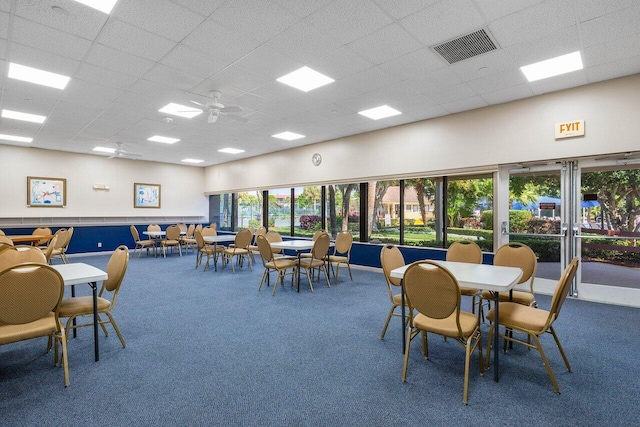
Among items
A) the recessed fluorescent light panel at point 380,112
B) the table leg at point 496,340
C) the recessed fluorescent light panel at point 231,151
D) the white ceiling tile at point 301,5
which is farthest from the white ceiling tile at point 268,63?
the recessed fluorescent light panel at point 231,151

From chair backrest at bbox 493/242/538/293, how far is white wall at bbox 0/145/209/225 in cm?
1058

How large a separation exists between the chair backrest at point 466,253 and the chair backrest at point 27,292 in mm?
3933

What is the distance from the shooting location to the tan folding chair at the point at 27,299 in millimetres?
2090

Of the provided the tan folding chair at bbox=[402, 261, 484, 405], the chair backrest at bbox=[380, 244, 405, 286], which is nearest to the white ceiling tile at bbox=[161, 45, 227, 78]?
the chair backrest at bbox=[380, 244, 405, 286]

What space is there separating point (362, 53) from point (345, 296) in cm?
334

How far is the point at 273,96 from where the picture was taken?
4.97 metres

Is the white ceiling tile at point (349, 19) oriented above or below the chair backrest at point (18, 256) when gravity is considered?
above

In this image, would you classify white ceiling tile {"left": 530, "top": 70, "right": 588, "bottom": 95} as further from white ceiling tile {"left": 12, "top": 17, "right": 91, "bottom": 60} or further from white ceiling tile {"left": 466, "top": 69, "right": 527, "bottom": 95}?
white ceiling tile {"left": 12, "top": 17, "right": 91, "bottom": 60}

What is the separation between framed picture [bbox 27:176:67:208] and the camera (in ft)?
28.1

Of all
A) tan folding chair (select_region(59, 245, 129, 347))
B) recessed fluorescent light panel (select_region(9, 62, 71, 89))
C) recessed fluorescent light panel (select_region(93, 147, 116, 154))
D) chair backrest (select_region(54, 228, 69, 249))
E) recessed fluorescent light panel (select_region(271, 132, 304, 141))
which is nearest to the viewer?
tan folding chair (select_region(59, 245, 129, 347))

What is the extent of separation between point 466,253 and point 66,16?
4873 mm

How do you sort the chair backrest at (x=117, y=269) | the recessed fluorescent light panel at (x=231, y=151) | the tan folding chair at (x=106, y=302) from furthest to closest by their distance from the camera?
the recessed fluorescent light panel at (x=231, y=151) → the chair backrest at (x=117, y=269) → the tan folding chair at (x=106, y=302)

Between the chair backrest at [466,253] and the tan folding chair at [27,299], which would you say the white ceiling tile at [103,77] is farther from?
the chair backrest at [466,253]

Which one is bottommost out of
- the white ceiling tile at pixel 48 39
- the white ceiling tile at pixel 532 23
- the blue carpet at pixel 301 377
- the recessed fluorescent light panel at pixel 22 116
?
the blue carpet at pixel 301 377
